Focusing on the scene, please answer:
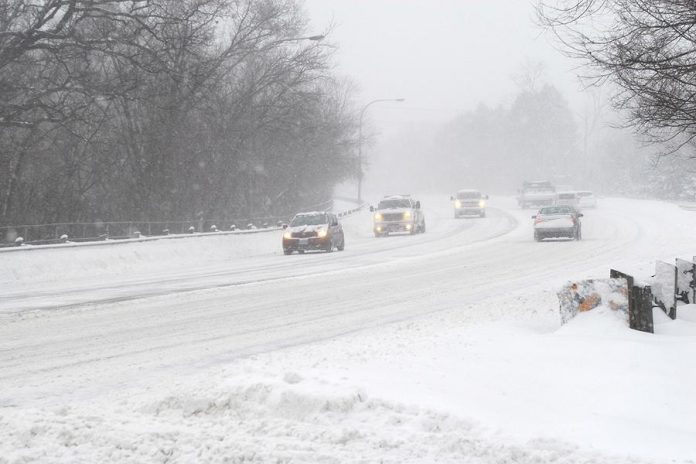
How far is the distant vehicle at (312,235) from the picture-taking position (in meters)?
29.4

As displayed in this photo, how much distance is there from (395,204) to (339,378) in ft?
115

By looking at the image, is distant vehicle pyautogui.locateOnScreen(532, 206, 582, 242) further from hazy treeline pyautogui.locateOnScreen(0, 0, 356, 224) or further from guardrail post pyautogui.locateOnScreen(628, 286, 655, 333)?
guardrail post pyautogui.locateOnScreen(628, 286, 655, 333)

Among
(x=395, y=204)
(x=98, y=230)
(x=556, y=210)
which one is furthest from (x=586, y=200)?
(x=98, y=230)

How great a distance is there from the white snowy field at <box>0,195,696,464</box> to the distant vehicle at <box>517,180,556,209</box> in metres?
46.9

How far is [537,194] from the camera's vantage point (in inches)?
2461

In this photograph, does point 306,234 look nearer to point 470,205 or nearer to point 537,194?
point 470,205

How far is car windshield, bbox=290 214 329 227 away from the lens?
30.3 metres

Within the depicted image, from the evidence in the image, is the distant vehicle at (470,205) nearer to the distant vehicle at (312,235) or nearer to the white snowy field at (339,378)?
the distant vehicle at (312,235)

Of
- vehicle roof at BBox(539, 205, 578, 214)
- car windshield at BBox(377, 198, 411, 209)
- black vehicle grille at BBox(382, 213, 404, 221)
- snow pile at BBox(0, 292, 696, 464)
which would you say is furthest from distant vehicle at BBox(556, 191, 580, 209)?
snow pile at BBox(0, 292, 696, 464)

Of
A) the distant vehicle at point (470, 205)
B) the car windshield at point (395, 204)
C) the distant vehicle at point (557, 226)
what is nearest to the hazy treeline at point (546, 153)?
the distant vehicle at point (470, 205)

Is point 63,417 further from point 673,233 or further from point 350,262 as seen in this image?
point 673,233

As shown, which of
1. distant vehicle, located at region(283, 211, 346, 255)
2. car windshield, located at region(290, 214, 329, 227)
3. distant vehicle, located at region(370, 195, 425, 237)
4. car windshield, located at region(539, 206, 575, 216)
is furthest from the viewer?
distant vehicle, located at region(370, 195, 425, 237)

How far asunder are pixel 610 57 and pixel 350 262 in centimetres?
1410

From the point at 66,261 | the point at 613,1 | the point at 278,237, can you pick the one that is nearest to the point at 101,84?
the point at 66,261
